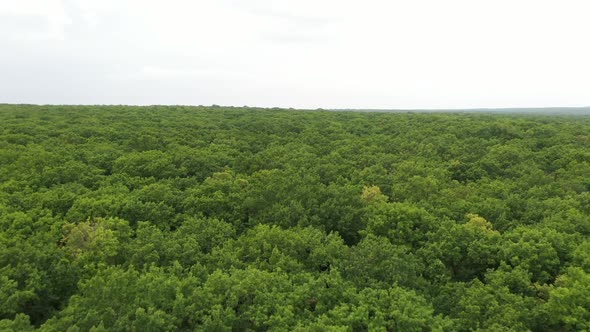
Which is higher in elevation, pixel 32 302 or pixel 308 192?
pixel 308 192

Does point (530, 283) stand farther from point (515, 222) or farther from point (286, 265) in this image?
point (286, 265)

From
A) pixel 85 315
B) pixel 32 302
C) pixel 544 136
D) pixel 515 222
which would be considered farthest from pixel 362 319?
pixel 544 136

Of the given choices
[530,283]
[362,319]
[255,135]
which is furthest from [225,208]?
[255,135]

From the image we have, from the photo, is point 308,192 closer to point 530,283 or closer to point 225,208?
point 225,208

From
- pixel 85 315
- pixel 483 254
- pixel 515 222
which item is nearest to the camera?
pixel 85 315

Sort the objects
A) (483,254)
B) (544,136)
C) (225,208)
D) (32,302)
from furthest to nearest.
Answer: (544,136), (225,208), (483,254), (32,302)

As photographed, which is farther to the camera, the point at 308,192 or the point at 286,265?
the point at 308,192

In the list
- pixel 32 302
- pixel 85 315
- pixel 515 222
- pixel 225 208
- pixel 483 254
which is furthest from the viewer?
pixel 225 208
